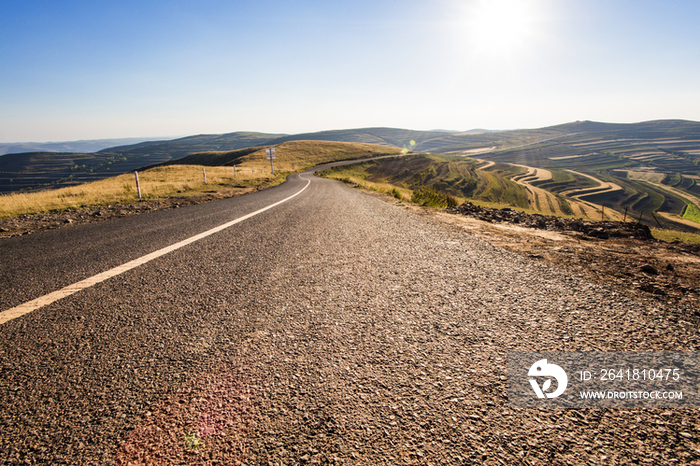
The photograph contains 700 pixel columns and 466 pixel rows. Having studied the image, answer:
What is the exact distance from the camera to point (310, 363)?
177cm

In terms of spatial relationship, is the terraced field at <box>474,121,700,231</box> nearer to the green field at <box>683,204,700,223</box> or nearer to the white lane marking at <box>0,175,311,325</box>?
the green field at <box>683,204,700,223</box>

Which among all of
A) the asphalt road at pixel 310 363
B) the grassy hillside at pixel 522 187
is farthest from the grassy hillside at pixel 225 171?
the grassy hillside at pixel 522 187

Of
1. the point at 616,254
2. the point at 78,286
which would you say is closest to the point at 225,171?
the point at 78,286

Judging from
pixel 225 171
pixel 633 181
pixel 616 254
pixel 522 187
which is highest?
pixel 225 171

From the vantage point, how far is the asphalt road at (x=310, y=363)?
1.22 m

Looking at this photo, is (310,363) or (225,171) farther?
(225,171)

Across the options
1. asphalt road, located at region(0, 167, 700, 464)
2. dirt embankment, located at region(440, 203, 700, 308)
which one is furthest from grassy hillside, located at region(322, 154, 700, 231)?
asphalt road, located at region(0, 167, 700, 464)

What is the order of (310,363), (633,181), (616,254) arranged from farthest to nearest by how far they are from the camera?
(633,181) < (616,254) < (310,363)

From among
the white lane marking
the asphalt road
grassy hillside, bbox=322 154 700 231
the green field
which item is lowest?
the green field

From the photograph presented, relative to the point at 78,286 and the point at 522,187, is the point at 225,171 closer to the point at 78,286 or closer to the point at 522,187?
the point at 78,286

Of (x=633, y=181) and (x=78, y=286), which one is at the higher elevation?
(x=78, y=286)

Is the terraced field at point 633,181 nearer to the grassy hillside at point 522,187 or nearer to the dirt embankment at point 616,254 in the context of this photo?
the grassy hillside at point 522,187

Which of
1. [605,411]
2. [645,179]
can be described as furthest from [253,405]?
[645,179]

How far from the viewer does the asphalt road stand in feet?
4.02
